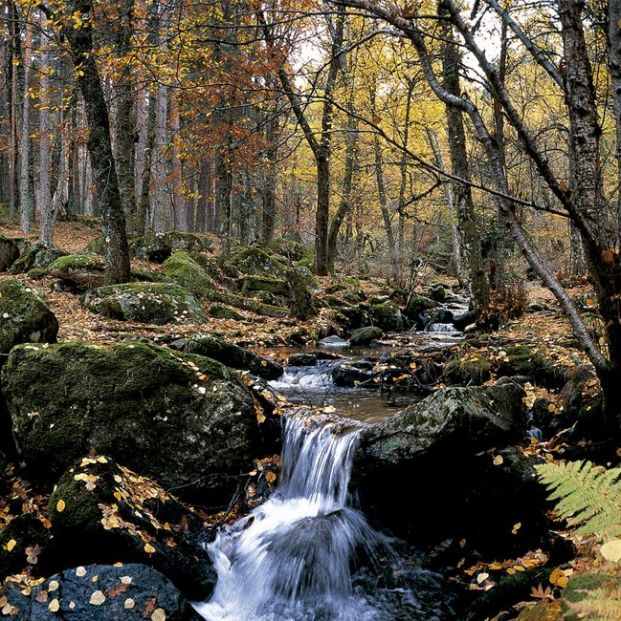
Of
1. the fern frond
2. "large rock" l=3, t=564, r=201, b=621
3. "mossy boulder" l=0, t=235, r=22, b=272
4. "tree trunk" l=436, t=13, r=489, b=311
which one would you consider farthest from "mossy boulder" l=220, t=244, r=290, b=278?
the fern frond

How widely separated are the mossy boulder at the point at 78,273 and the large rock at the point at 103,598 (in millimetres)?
9344

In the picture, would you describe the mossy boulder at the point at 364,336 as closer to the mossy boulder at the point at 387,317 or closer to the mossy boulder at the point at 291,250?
the mossy boulder at the point at 387,317

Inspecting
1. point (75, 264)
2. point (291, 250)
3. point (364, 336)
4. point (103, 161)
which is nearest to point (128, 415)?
point (364, 336)

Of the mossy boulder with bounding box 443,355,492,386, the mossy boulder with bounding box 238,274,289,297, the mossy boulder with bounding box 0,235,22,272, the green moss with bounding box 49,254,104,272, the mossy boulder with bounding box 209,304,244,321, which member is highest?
the mossy boulder with bounding box 0,235,22,272

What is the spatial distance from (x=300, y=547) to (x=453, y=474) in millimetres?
1666

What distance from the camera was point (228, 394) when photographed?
6059mm

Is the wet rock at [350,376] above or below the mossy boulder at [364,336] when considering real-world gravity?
below

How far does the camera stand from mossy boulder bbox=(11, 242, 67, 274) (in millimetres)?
13555

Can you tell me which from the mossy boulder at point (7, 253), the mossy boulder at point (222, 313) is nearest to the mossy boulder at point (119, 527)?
the mossy boulder at point (222, 313)

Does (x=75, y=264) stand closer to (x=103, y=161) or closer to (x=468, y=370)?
(x=103, y=161)

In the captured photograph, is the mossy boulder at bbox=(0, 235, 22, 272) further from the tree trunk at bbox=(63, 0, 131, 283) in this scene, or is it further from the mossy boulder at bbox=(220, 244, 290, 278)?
the mossy boulder at bbox=(220, 244, 290, 278)

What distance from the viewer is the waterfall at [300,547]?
179 inches

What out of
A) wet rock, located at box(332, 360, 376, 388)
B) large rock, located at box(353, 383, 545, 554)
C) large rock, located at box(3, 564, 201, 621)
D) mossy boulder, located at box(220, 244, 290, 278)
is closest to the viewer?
→ large rock, located at box(3, 564, 201, 621)

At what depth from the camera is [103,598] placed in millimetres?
3789
